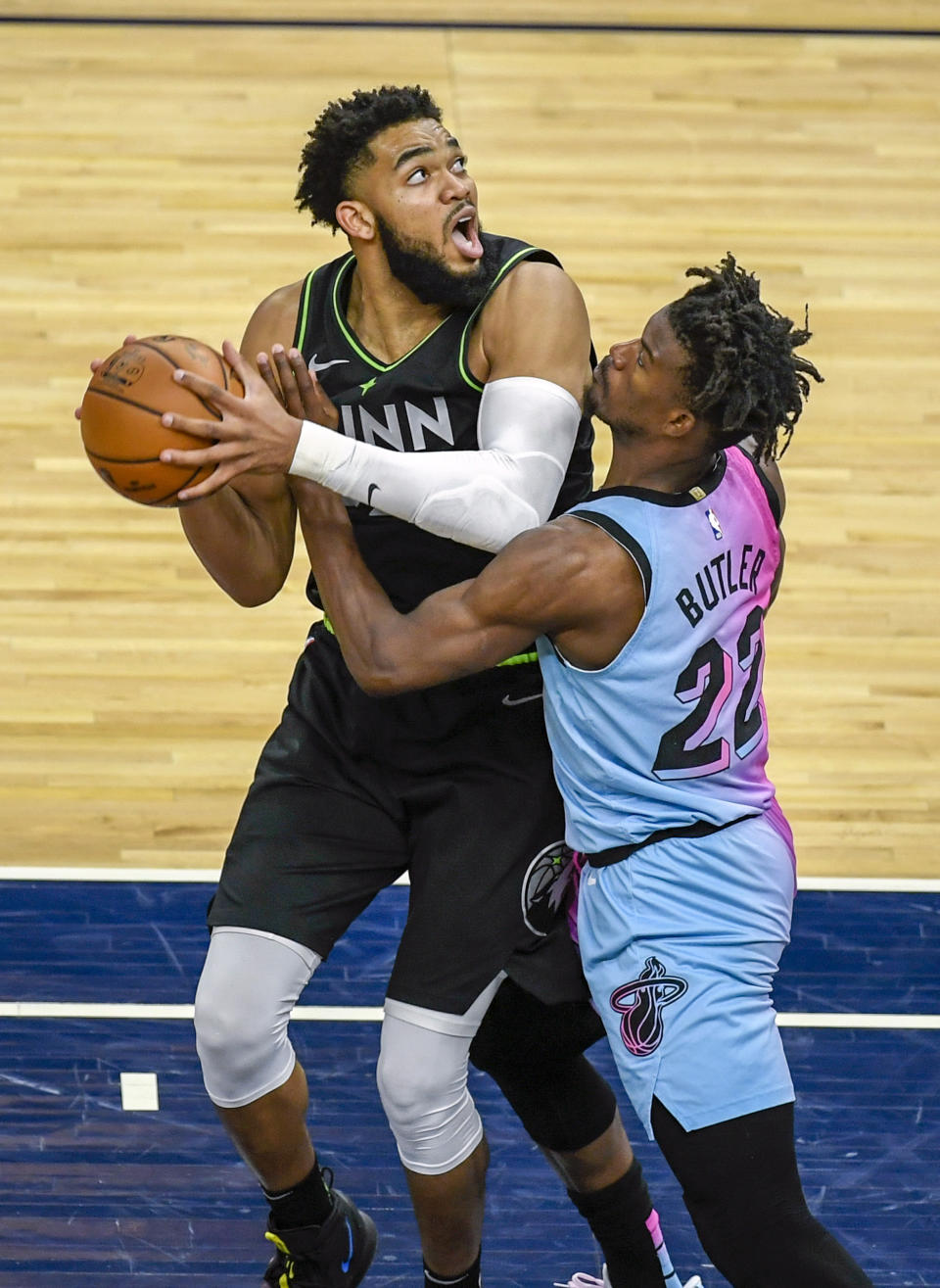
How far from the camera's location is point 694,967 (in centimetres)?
330

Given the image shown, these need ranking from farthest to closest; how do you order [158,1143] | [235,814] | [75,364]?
[75,364], [235,814], [158,1143]

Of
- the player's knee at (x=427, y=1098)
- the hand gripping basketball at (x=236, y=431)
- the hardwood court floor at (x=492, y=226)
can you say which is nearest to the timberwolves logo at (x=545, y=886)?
the player's knee at (x=427, y=1098)

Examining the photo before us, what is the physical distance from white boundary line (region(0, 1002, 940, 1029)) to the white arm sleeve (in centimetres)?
169

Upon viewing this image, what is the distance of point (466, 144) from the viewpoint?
830 cm

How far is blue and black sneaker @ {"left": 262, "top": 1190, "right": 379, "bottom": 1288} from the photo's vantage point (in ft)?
A: 12.1

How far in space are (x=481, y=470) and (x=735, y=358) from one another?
1.64 ft

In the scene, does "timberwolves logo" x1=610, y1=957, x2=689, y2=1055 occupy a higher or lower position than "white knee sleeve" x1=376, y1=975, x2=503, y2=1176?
higher

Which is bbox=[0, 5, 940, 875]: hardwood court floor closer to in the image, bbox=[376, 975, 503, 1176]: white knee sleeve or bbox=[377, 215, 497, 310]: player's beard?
bbox=[376, 975, 503, 1176]: white knee sleeve

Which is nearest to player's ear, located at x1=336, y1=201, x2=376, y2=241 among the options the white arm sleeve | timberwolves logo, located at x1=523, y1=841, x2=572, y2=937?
the white arm sleeve

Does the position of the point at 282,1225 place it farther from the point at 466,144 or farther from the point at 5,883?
the point at 466,144

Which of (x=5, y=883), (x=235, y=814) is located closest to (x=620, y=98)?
(x=235, y=814)

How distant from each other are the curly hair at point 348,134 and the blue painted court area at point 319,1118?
2047 millimetres

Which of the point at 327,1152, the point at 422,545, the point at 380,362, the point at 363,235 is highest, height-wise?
the point at 363,235

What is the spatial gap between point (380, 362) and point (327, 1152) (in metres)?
1.84
